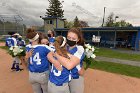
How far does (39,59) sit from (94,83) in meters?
3.88

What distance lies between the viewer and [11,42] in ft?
29.0

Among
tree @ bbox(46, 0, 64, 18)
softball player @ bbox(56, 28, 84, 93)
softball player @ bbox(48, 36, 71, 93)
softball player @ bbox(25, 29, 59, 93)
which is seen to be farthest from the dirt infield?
tree @ bbox(46, 0, 64, 18)

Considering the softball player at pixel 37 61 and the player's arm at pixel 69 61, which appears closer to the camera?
the player's arm at pixel 69 61

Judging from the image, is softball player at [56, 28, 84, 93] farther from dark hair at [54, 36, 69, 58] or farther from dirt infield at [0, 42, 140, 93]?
dirt infield at [0, 42, 140, 93]

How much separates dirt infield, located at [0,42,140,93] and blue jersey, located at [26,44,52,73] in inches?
106

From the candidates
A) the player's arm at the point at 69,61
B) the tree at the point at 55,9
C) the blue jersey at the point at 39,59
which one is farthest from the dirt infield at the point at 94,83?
the tree at the point at 55,9

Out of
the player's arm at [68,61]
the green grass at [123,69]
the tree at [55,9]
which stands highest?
the tree at [55,9]

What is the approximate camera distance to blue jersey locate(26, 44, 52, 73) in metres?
3.32

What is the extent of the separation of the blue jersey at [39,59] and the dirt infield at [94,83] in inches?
106

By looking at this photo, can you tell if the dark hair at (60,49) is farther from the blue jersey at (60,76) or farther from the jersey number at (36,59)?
the jersey number at (36,59)

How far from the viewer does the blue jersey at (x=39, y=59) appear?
332cm

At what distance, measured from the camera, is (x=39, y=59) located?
11.1 feet

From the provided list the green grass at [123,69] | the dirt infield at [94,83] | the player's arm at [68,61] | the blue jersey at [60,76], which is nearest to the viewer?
the player's arm at [68,61]

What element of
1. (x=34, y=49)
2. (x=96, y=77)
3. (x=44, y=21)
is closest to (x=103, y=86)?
(x=96, y=77)
